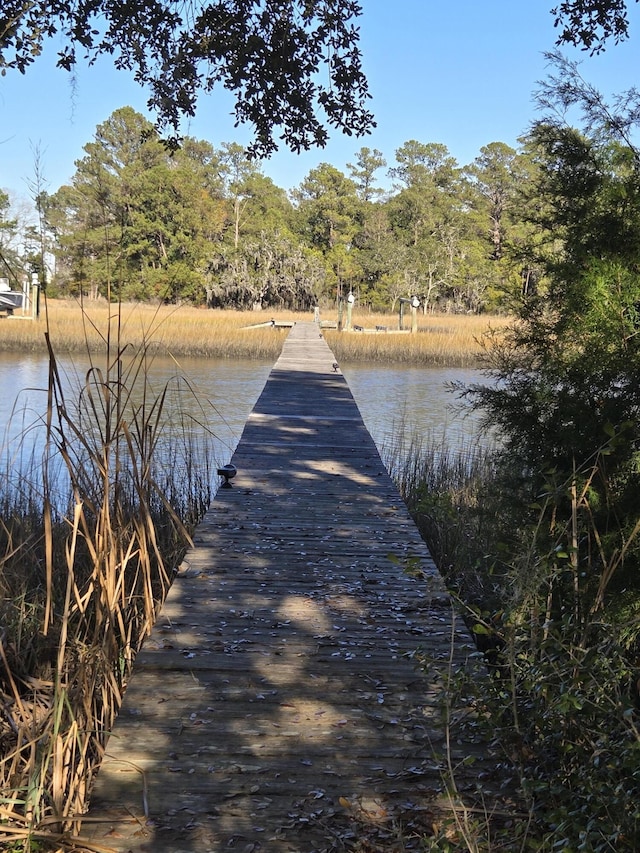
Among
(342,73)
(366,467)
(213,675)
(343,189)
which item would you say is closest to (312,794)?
(213,675)

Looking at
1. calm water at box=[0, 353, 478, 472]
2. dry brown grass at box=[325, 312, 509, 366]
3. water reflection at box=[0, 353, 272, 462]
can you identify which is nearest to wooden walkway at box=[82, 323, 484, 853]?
calm water at box=[0, 353, 478, 472]

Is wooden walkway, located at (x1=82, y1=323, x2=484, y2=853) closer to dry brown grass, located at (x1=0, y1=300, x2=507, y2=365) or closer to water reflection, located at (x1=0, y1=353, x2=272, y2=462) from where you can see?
water reflection, located at (x1=0, y1=353, x2=272, y2=462)

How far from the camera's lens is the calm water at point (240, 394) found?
30.6 ft

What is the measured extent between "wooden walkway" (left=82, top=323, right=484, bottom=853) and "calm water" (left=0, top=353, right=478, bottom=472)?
3.77 m

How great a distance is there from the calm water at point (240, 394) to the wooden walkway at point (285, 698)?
3767 mm

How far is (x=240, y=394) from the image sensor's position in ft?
41.9

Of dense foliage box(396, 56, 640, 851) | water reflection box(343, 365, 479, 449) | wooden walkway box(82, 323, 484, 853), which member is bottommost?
water reflection box(343, 365, 479, 449)

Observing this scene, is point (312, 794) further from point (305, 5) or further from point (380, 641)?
point (305, 5)

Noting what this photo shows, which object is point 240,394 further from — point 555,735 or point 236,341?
point 555,735

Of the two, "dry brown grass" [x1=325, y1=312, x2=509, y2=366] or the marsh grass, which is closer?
the marsh grass

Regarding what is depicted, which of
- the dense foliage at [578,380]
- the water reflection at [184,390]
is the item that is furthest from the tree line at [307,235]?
the dense foliage at [578,380]

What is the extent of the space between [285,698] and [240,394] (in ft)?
35.3

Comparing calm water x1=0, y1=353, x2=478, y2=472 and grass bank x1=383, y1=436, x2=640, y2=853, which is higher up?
grass bank x1=383, y1=436, x2=640, y2=853

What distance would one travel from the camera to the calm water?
30.6 ft
